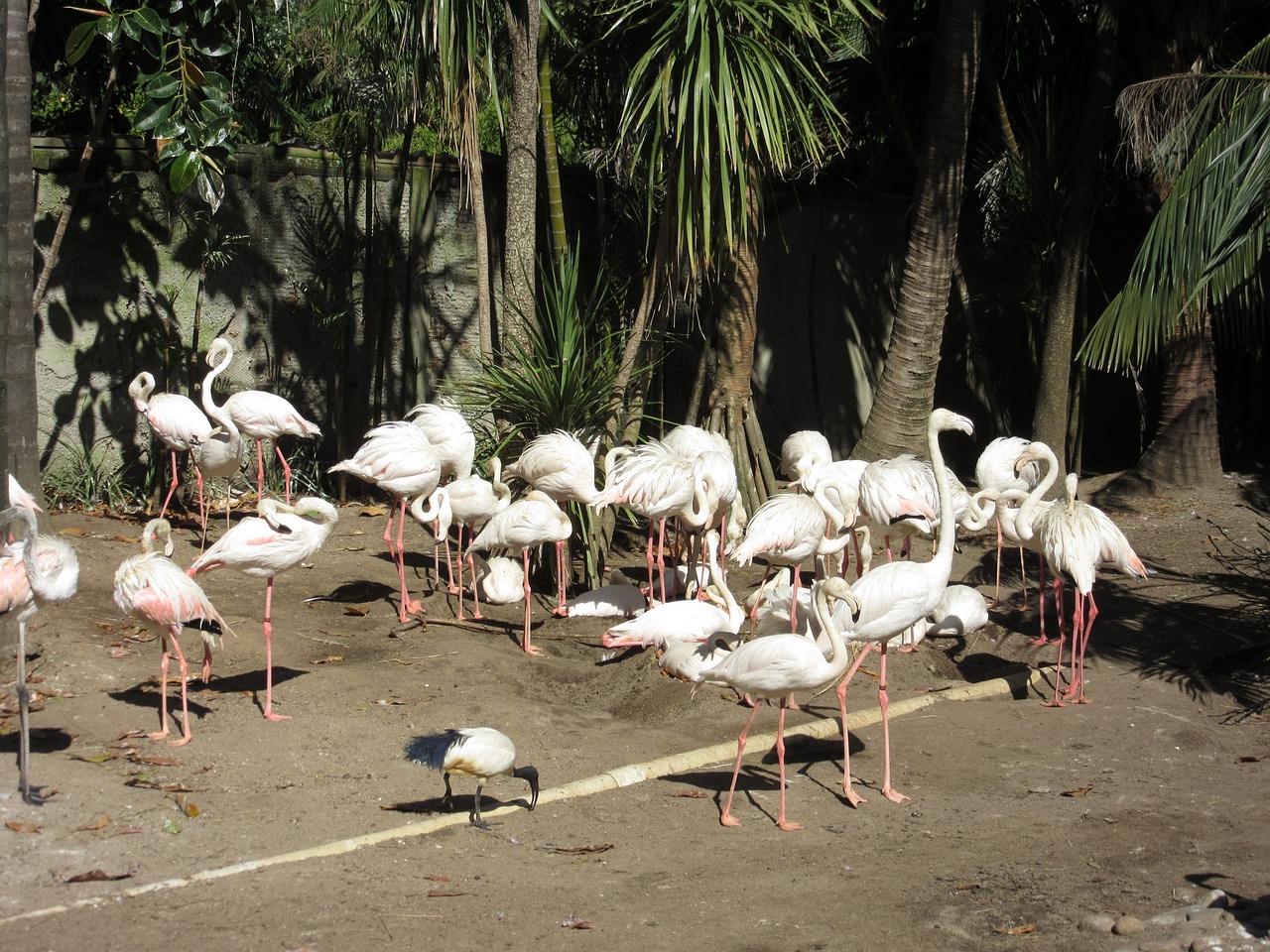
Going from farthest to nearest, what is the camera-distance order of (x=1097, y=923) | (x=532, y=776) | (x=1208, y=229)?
(x=1208, y=229) < (x=532, y=776) < (x=1097, y=923)

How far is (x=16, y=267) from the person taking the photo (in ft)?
22.5

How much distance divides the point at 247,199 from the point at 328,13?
25.3 feet

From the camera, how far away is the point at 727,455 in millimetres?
8758

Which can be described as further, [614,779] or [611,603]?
[611,603]

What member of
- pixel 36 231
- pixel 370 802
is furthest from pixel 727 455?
pixel 36 231

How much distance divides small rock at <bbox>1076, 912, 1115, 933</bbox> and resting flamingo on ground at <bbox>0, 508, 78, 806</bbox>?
4.24m

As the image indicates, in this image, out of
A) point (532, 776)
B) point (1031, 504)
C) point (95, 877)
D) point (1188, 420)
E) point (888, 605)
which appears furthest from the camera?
point (1188, 420)

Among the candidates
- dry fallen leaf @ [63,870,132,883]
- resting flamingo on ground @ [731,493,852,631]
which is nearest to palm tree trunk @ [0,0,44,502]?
dry fallen leaf @ [63,870,132,883]

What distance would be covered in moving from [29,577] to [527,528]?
3.49 meters

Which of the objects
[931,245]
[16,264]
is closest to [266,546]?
[16,264]

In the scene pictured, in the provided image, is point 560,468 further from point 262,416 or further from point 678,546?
point 262,416

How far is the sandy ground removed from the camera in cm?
444

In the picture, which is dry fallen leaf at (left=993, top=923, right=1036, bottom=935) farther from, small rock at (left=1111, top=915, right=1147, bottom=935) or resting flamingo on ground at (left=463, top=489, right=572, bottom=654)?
resting flamingo on ground at (left=463, top=489, right=572, bottom=654)

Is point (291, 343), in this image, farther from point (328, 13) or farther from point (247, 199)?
point (328, 13)
